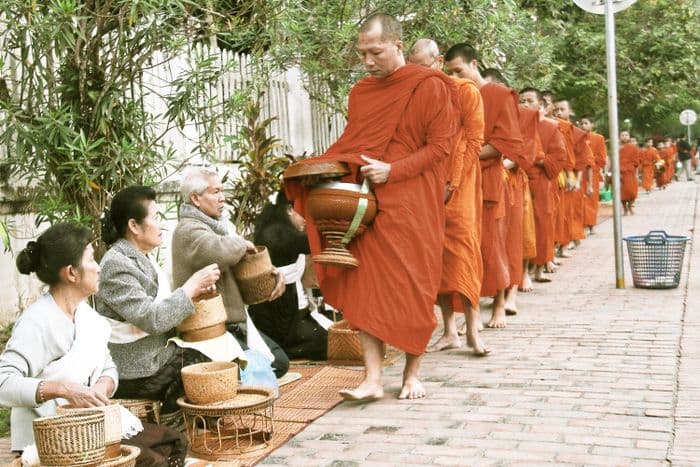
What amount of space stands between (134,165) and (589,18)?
18.3 meters

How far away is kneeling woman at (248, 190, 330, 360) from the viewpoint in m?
6.29

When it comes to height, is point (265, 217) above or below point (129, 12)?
below

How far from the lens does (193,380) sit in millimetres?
4090

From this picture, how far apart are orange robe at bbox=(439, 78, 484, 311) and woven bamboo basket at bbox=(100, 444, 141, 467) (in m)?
3.00

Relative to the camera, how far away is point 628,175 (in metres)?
20.1

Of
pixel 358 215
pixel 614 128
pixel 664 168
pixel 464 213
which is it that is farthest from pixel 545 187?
pixel 664 168

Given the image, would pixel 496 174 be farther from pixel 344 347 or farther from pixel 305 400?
pixel 305 400

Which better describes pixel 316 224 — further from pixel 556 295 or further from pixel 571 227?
pixel 571 227

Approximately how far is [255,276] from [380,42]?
1.53 meters

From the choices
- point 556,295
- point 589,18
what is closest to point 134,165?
point 556,295

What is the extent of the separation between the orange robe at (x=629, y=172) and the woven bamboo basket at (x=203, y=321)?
1614 centimetres

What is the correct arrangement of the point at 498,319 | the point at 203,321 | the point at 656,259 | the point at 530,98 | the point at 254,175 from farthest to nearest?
the point at 530,98, the point at 656,259, the point at 254,175, the point at 498,319, the point at 203,321

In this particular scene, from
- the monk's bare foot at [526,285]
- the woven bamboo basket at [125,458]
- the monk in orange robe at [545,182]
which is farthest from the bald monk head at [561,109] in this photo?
the woven bamboo basket at [125,458]

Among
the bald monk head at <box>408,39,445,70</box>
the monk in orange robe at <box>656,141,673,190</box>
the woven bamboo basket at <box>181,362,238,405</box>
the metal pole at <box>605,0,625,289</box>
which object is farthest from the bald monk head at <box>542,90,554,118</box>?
the monk in orange robe at <box>656,141,673,190</box>
